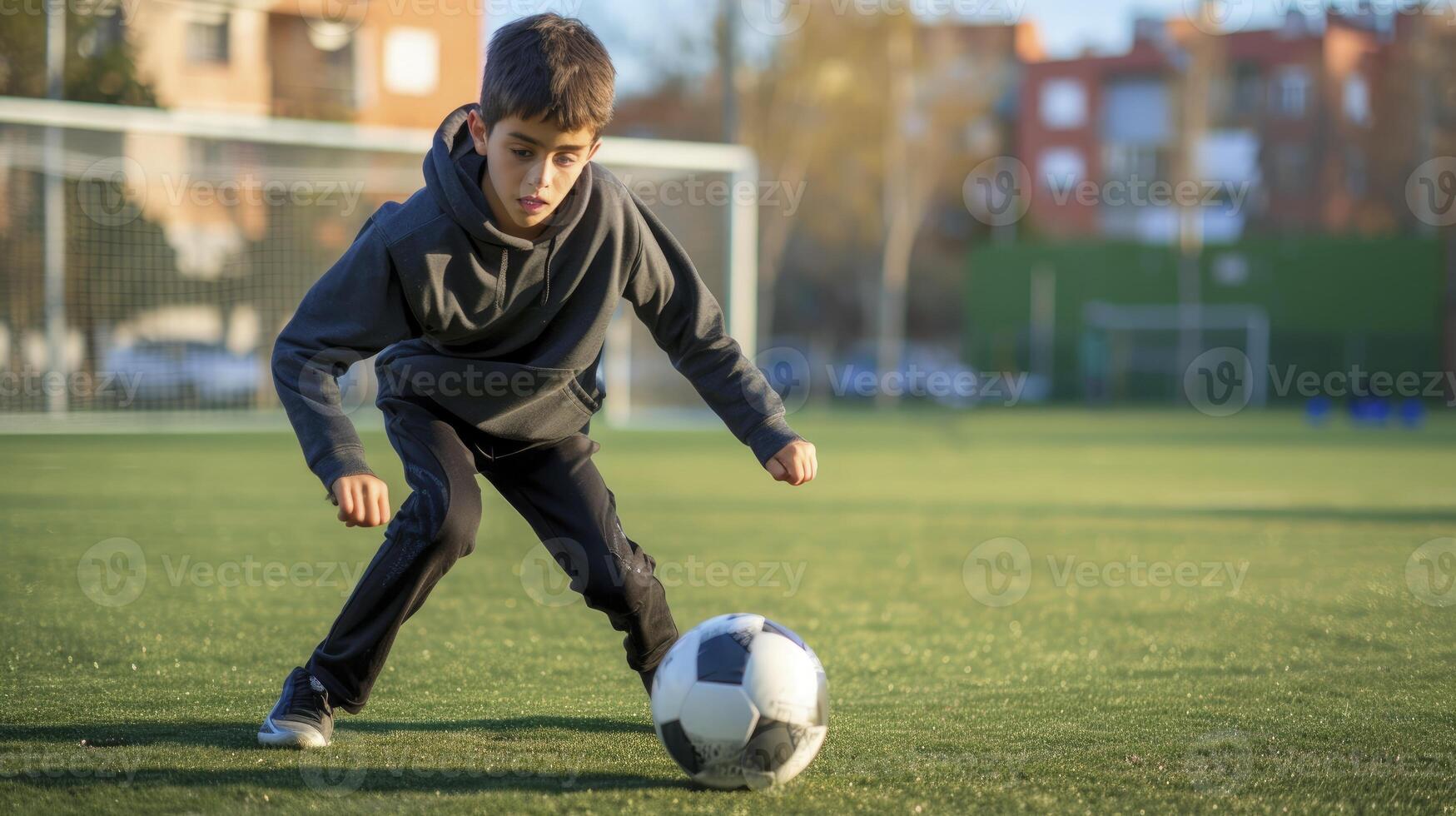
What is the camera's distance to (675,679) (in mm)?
2590

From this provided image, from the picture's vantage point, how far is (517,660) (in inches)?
150

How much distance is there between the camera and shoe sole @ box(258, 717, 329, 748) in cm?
275

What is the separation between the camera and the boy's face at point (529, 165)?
2684 mm

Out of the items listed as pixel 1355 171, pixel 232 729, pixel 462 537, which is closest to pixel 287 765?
pixel 232 729

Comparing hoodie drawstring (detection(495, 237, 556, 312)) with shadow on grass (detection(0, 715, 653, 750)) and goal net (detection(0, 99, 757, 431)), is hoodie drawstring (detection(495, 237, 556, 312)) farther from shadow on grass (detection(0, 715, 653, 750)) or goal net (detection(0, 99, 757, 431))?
goal net (detection(0, 99, 757, 431))

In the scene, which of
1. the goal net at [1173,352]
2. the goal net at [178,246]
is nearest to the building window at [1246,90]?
the goal net at [1173,352]

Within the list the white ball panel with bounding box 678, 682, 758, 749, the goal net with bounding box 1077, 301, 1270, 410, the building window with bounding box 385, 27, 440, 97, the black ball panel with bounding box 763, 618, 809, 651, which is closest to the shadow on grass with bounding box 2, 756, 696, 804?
the white ball panel with bounding box 678, 682, 758, 749

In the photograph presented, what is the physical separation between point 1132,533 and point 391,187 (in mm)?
10454

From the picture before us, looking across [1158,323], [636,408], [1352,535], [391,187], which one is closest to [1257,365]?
[1158,323]

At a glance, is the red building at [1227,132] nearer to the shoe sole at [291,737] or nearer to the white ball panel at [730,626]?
the white ball panel at [730,626]

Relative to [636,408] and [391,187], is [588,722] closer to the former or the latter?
[391,187]

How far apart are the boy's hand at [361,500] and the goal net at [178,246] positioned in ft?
31.9

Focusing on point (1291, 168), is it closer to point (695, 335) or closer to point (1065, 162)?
point (1065, 162)

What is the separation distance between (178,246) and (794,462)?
14.0m
